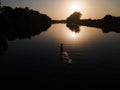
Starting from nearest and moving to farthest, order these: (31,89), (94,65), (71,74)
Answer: (31,89) < (71,74) < (94,65)

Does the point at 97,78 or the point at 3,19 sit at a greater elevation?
the point at 3,19

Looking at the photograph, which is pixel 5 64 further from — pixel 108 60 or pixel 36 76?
pixel 108 60

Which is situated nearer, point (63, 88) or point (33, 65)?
point (63, 88)

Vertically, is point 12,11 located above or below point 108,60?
above

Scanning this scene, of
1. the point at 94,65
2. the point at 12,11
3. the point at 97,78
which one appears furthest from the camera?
the point at 12,11

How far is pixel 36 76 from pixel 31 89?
4771 mm

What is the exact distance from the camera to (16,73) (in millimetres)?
27484

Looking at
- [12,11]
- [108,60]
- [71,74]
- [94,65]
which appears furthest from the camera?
[12,11]

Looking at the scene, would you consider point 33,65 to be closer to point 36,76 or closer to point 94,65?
point 36,76

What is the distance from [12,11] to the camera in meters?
151

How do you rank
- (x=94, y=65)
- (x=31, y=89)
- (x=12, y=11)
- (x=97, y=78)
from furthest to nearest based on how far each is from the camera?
(x=12, y=11) → (x=94, y=65) → (x=97, y=78) → (x=31, y=89)

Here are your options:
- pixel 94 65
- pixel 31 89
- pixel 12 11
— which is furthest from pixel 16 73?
A: pixel 12 11

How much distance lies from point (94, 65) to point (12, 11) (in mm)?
127463

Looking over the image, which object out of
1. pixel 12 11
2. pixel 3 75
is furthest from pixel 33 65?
pixel 12 11
